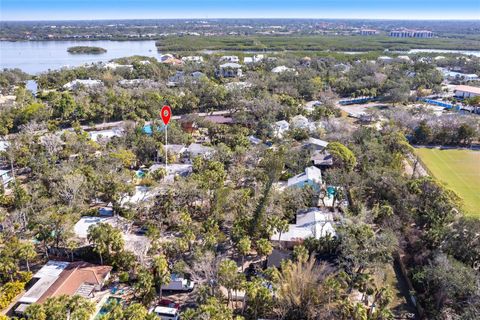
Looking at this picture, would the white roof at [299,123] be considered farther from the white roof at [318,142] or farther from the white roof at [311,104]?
the white roof at [311,104]

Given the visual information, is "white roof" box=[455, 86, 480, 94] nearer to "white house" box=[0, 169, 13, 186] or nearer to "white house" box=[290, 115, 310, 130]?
"white house" box=[290, 115, 310, 130]

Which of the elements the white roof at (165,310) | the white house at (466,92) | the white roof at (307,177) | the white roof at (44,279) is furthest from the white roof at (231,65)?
the white roof at (165,310)

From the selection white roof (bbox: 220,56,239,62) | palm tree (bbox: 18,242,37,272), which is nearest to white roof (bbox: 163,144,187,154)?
palm tree (bbox: 18,242,37,272)

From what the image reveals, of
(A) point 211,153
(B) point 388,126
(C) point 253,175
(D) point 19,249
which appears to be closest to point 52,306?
(D) point 19,249

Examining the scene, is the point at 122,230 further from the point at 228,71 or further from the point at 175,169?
the point at 228,71

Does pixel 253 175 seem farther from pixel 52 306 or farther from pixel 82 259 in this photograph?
pixel 52 306

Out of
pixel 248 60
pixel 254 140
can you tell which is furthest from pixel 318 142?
pixel 248 60
